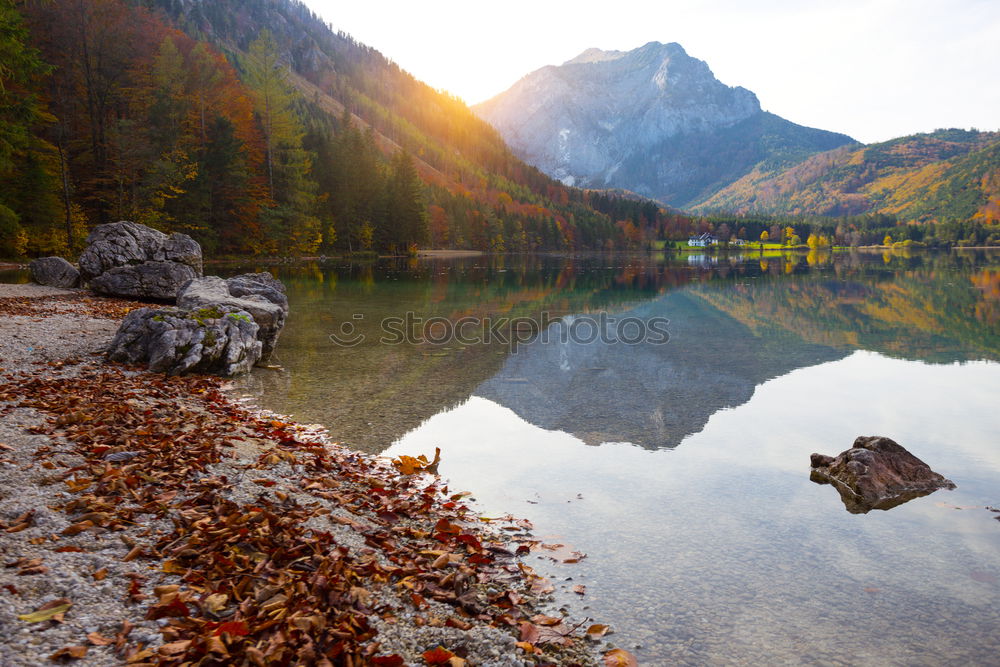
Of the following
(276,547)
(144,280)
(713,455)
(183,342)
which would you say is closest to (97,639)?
(276,547)

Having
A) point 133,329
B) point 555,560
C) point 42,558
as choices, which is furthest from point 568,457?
point 133,329

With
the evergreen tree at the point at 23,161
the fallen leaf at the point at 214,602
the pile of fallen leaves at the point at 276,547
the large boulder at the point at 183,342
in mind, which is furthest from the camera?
the evergreen tree at the point at 23,161

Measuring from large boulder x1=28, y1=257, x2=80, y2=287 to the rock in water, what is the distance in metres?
31.7

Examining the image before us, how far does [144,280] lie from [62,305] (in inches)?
191

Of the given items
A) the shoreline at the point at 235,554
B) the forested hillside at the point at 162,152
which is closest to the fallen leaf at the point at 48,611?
the shoreline at the point at 235,554

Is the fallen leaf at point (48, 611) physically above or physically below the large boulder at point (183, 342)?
below

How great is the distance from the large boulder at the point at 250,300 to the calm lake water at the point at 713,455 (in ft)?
2.95

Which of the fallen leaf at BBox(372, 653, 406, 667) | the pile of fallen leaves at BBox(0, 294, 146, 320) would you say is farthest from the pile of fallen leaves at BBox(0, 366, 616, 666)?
the pile of fallen leaves at BBox(0, 294, 146, 320)

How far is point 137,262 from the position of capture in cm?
2666

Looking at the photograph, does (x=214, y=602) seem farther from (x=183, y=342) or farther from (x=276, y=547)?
(x=183, y=342)

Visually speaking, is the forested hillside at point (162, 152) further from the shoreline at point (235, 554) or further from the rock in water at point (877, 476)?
the rock in water at point (877, 476)

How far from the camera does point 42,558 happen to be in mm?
4414

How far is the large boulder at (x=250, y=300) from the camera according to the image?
1589 cm

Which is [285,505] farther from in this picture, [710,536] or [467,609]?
[710,536]
